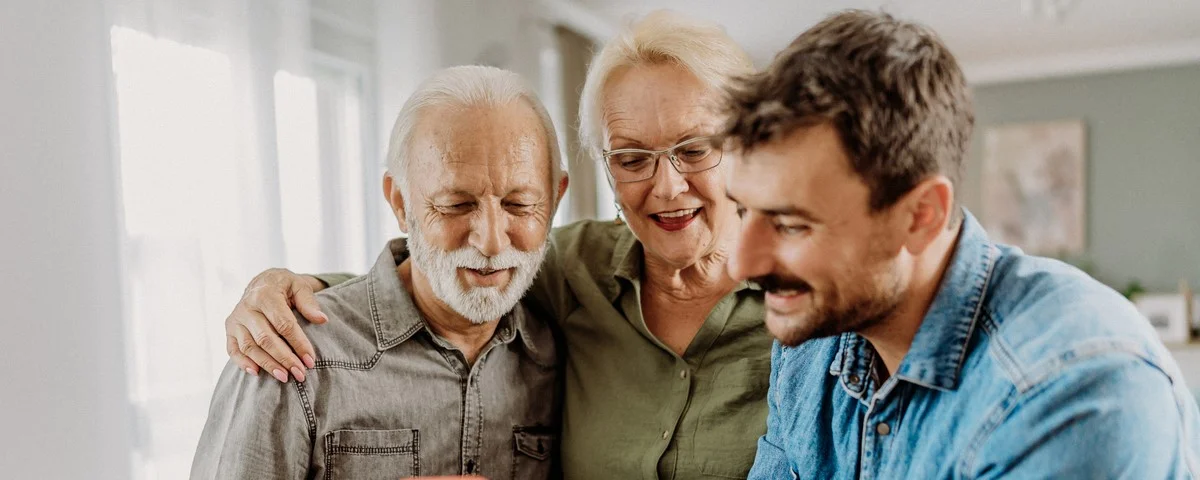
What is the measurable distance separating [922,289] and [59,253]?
7.17ft

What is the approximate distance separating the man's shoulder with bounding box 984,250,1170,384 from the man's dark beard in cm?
12

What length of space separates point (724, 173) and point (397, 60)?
2725 millimetres

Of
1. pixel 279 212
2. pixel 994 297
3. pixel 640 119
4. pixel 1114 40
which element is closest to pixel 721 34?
pixel 640 119

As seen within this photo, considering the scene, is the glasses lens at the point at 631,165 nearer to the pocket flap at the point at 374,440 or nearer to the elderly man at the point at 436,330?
the elderly man at the point at 436,330

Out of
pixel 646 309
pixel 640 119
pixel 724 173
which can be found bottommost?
pixel 646 309

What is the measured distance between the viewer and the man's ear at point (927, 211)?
100cm

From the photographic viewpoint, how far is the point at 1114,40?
611cm

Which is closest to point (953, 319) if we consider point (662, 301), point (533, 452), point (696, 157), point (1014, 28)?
point (696, 157)

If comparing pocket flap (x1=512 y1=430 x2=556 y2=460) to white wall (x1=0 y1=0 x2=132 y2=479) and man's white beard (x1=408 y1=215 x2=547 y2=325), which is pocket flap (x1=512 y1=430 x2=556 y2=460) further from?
white wall (x1=0 y1=0 x2=132 y2=479)

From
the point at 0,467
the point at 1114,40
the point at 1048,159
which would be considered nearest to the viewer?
the point at 0,467

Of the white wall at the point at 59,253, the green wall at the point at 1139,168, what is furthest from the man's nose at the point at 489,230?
the green wall at the point at 1139,168

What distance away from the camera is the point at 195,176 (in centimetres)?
262

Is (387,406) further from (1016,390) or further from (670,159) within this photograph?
(1016,390)

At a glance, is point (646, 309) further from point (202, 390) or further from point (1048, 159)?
point (1048, 159)
